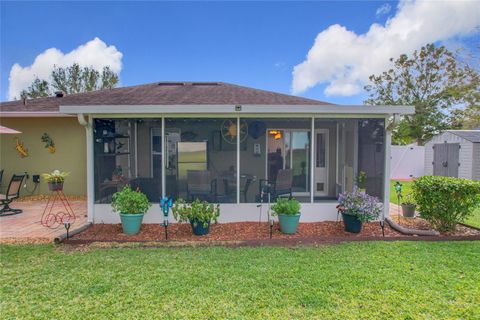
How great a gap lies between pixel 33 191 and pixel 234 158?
295 inches

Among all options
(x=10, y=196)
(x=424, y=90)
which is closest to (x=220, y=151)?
(x=10, y=196)

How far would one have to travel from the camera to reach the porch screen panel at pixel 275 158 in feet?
21.3

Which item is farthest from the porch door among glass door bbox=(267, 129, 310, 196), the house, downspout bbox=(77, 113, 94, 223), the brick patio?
the brick patio

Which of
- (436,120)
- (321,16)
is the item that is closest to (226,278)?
(321,16)

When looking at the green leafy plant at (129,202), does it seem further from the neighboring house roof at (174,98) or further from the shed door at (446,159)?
the shed door at (446,159)

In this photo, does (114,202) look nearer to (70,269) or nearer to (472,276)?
(70,269)

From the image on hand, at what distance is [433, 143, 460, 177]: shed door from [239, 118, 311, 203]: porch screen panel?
1097 centimetres

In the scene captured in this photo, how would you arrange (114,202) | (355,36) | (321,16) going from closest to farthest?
(114,202), (321,16), (355,36)

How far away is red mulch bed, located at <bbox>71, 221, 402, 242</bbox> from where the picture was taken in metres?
5.35

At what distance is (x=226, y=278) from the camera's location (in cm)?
362

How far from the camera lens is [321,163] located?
7773mm

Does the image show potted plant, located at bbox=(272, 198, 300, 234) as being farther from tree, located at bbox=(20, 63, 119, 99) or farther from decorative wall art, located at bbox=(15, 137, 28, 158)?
tree, located at bbox=(20, 63, 119, 99)

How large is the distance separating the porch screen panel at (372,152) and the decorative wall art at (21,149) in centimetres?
1008

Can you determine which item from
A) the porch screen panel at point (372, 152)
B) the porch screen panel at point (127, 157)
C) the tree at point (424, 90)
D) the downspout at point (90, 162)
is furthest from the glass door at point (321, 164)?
the tree at point (424, 90)
